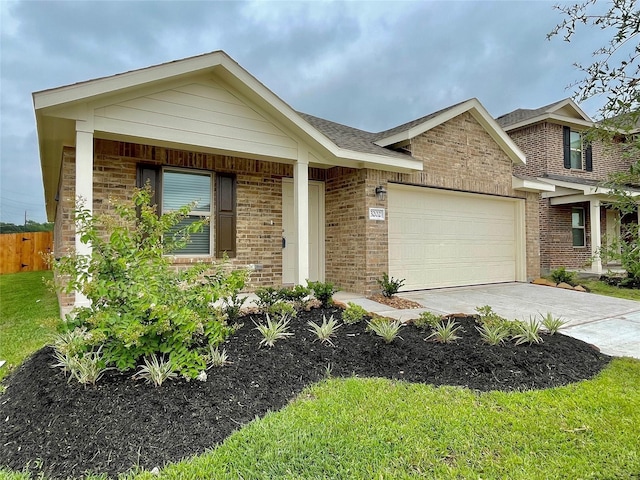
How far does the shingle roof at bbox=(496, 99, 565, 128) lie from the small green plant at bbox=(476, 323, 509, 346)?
12.6 m

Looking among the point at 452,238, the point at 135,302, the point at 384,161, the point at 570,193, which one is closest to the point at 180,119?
the point at 135,302

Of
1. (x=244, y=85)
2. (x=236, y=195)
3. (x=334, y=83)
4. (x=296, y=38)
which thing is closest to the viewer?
(x=244, y=85)

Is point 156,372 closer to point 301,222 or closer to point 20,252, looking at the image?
point 301,222

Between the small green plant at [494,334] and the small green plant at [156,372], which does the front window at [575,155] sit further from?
the small green plant at [156,372]

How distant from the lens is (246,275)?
12.0 ft

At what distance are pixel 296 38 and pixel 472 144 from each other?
914cm

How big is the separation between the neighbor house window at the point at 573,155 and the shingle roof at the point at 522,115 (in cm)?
113

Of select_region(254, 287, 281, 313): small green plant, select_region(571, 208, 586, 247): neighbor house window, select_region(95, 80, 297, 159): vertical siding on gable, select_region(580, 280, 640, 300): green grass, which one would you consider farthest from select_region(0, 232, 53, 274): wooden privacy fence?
select_region(571, 208, 586, 247): neighbor house window

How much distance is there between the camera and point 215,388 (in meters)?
3.08

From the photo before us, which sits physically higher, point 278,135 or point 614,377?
point 278,135

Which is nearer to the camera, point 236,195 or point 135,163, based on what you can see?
point 135,163

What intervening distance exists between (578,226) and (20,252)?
77.5ft

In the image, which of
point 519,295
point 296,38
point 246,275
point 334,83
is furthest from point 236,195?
point 334,83

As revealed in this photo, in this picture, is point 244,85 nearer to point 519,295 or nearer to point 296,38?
point 519,295
